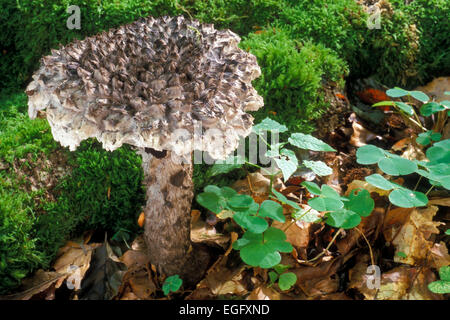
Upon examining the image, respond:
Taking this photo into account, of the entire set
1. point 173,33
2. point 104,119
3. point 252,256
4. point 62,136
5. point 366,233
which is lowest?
point 366,233

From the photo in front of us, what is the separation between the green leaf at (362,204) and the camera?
2.05 m

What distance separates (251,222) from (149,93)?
822mm

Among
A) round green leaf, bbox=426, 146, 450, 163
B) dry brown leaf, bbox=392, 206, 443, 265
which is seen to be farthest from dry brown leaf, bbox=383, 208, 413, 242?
round green leaf, bbox=426, 146, 450, 163

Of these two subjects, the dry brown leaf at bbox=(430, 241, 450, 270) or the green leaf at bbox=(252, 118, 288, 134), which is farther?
the green leaf at bbox=(252, 118, 288, 134)

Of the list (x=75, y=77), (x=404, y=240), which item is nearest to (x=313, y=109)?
(x=404, y=240)

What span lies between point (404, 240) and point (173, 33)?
1.75m

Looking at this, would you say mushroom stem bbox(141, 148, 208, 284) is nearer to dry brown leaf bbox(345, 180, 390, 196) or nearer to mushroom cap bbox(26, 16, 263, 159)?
mushroom cap bbox(26, 16, 263, 159)

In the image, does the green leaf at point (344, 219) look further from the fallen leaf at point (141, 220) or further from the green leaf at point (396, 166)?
the fallen leaf at point (141, 220)

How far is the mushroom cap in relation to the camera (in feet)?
5.32

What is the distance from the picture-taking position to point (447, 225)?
2.37 meters

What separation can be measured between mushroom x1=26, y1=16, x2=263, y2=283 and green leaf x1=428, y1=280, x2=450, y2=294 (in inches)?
48.7

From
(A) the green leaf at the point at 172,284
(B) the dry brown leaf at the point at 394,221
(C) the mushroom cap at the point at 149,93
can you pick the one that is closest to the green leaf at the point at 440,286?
(B) the dry brown leaf at the point at 394,221

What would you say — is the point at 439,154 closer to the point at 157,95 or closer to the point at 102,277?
the point at 157,95
